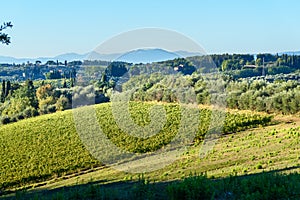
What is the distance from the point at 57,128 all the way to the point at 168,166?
21.0 metres

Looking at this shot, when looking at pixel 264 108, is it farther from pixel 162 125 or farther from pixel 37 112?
pixel 37 112

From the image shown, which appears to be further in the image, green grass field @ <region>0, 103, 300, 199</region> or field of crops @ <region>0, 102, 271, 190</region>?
field of crops @ <region>0, 102, 271, 190</region>

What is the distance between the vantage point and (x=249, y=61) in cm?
9188

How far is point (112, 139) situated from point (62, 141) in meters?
4.26

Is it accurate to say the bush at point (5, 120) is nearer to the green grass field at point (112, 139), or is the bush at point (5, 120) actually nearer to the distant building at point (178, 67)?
the green grass field at point (112, 139)

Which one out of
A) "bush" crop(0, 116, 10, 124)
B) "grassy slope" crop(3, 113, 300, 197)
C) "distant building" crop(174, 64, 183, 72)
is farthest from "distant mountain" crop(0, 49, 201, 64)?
"bush" crop(0, 116, 10, 124)

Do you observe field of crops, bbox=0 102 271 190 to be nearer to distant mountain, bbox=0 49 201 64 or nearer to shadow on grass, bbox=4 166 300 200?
distant mountain, bbox=0 49 201 64

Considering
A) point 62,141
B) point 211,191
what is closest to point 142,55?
point 62,141

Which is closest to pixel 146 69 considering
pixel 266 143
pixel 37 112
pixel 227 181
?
pixel 37 112

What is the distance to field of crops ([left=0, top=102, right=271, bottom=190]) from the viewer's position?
87.8ft

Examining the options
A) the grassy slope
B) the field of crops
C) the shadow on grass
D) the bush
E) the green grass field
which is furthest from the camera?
the bush

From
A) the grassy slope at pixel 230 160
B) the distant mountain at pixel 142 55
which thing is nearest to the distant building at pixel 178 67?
the grassy slope at pixel 230 160

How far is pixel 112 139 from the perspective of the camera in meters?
34.2

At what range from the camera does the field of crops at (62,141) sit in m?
26.8
